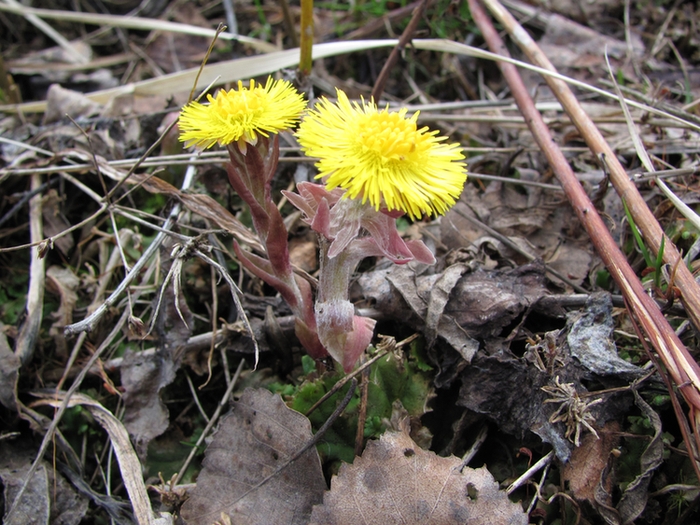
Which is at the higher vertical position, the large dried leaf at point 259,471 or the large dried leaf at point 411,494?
the large dried leaf at point 411,494

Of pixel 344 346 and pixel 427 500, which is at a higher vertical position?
pixel 344 346

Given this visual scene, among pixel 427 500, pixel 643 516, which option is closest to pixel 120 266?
pixel 427 500

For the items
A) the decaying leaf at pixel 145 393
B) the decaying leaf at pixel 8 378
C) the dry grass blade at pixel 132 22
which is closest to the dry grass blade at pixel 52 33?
the dry grass blade at pixel 132 22

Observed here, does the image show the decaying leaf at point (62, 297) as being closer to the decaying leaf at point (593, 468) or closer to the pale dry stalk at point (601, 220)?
the decaying leaf at point (593, 468)

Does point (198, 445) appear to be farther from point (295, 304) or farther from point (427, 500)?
point (427, 500)

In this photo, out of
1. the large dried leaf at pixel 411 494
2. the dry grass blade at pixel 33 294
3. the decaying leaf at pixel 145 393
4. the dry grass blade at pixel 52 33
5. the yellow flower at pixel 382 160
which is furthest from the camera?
the dry grass blade at pixel 52 33

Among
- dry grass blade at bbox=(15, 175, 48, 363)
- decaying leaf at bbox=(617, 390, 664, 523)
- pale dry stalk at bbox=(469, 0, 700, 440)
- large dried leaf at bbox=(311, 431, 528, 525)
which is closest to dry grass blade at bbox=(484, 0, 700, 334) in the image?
pale dry stalk at bbox=(469, 0, 700, 440)
